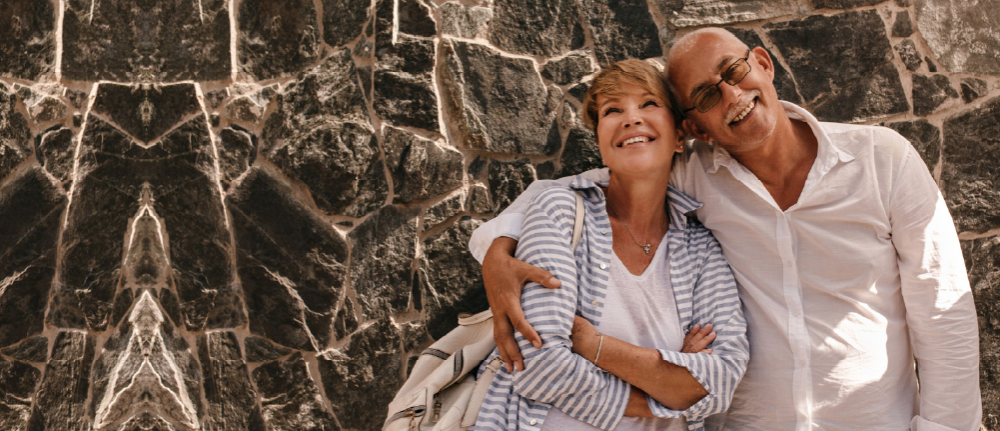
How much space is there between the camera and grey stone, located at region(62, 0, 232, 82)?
2594 millimetres

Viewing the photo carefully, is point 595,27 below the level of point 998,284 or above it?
above

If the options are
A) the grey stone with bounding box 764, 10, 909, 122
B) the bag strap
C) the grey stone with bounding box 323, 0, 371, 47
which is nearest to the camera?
the bag strap

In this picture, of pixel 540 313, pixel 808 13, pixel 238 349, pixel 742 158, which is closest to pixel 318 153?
pixel 238 349

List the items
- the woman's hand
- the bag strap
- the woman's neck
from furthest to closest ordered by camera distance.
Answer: the woman's neck → the bag strap → the woman's hand

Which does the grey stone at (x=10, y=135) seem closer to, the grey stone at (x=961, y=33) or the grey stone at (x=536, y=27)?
the grey stone at (x=536, y=27)

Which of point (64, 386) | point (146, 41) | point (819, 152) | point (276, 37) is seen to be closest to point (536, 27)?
point (276, 37)

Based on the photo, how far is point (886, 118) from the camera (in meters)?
2.67

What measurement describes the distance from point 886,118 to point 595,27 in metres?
1.34

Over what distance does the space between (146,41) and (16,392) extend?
1.61 metres

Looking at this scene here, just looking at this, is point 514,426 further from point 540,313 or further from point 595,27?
point 595,27

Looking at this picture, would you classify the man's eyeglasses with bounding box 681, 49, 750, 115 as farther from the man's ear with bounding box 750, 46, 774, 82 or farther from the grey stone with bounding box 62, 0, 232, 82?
the grey stone with bounding box 62, 0, 232, 82

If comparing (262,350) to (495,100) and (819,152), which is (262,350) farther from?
(819,152)

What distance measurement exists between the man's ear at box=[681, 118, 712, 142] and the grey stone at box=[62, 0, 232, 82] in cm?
190

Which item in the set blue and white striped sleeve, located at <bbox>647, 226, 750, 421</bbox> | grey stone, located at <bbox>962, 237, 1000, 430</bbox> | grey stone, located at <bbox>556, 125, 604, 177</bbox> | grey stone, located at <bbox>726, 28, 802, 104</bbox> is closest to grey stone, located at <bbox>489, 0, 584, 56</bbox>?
grey stone, located at <bbox>556, 125, 604, 177</bbox>
